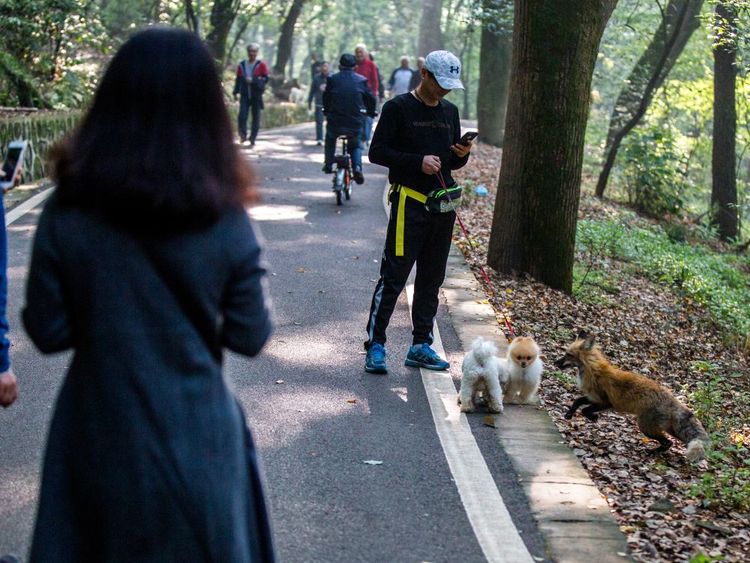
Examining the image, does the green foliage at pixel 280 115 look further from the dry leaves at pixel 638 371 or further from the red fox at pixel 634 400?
the red fox at pixel 634 400

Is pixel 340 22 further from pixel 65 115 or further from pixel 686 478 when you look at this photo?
pixel 686 478

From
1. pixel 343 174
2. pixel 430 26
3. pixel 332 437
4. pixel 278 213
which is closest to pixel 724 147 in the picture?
pixel 343 174

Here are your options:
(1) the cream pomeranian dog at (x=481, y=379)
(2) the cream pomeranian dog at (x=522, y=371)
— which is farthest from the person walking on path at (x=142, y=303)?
(2) the cream pomeranian dog at (x=522, y=371)

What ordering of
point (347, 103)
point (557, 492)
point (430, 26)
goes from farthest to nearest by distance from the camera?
point (430, 26), point (347, 103), point (557, 492)

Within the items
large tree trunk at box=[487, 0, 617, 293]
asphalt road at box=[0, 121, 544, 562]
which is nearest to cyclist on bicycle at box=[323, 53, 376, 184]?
large tree trunk at box=[487, 0, 617, 293]

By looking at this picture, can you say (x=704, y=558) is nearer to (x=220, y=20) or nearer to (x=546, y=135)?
(x=546, y=135)

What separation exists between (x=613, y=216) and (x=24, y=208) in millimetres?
11752

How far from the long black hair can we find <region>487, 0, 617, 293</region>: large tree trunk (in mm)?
9032

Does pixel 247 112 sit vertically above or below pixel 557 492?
above

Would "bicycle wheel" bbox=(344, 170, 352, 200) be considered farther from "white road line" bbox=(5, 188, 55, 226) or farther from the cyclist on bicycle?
"white road line" bbox=(5, 188, 55, 226)

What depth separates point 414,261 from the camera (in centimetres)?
813

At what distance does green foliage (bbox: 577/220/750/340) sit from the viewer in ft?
50.2

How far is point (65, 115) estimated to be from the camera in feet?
61.7

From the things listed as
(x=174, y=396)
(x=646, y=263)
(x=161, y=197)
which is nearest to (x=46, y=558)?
(x=174, y=396)
